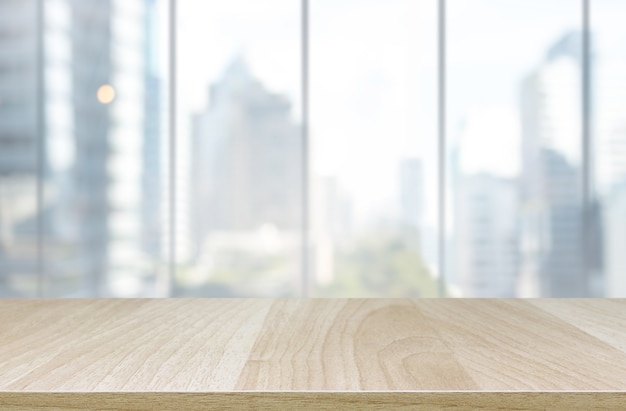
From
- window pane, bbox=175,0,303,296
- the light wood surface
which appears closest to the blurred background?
window pane, bbox=175,0,303,296

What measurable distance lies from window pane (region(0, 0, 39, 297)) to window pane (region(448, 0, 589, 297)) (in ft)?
7.64

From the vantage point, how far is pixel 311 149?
145 inches

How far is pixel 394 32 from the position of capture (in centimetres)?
368

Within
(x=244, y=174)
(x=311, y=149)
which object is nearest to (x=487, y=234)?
(x=311, y=149)

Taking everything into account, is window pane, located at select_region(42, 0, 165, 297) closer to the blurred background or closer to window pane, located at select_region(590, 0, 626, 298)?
the blurred background

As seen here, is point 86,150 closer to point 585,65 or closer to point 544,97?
point 544,97

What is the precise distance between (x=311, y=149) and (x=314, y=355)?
3.36m

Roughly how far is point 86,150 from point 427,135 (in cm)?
189

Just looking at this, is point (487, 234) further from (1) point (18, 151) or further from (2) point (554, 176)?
→ (1) point (18, 151)

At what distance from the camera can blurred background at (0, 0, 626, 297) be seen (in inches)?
144

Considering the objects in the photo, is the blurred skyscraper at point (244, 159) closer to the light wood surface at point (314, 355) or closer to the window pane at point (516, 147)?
the window pane at point (516, 147)

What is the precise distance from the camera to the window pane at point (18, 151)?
3834 millimetres

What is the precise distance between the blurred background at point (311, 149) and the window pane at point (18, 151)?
1 centimetres

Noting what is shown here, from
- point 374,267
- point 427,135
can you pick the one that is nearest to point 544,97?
point 427,135
